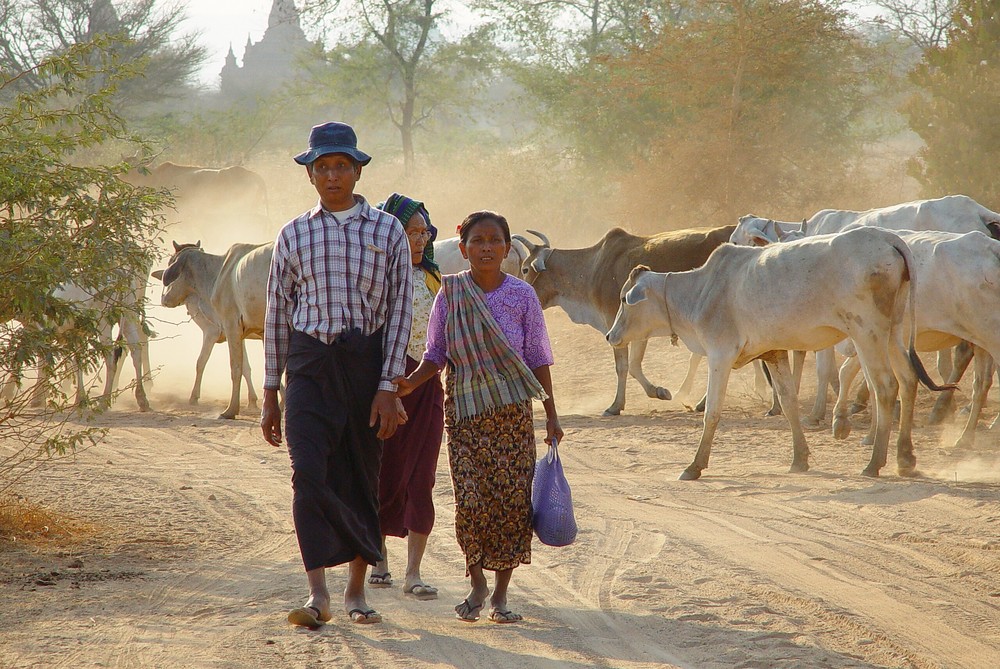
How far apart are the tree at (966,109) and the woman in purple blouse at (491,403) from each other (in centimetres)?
1329

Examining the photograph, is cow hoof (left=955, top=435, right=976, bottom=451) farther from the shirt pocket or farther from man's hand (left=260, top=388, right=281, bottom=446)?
man's hand (left=260, top=388, right=281, bottom=446)

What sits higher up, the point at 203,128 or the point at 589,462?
the point at 203,128

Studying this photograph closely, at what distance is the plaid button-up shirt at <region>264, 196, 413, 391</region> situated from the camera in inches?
180

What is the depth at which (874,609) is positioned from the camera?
479 cm

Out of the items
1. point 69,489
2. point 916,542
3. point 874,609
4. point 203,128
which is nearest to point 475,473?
point 874,609

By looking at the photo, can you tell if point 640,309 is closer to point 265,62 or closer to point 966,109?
point 966,109

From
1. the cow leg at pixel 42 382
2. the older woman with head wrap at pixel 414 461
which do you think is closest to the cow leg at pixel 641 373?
the cow leg at pixel 42 382

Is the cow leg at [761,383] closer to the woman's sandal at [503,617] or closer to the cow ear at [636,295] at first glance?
the cow ear at [636,295]

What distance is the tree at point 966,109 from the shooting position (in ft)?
53.2

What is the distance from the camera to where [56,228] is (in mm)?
6383

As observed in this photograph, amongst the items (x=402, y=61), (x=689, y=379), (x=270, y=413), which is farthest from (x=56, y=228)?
(x=402, y=61)

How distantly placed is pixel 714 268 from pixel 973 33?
10.1m

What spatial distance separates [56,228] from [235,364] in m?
6.29

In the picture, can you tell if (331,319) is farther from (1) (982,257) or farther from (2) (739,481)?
(1) (982,257)
